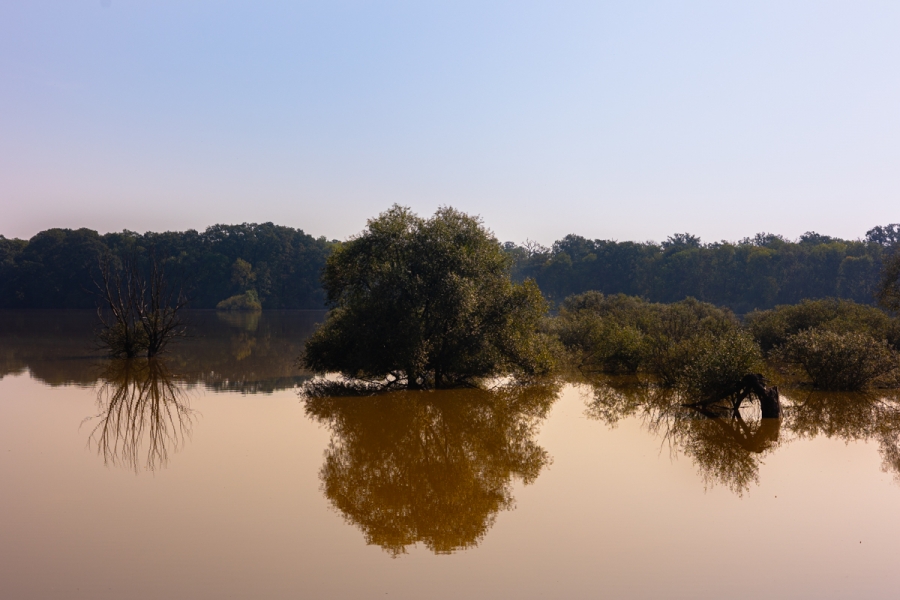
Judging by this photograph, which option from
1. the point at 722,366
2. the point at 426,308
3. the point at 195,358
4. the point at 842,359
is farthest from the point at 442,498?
the point at 195,358

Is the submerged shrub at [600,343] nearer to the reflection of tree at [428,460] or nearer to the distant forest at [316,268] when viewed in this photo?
the reflection of tree at [428,460]

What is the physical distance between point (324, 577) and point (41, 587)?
11.4 ft

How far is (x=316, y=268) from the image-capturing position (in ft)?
422

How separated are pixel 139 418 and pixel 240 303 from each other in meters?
98.7

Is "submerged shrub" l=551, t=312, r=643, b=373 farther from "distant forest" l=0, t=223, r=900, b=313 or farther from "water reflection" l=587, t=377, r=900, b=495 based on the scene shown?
"distant forest" l=0, t=223, r=900, b=313

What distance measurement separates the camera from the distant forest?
103m

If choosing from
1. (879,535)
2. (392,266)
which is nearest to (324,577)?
(879,535)

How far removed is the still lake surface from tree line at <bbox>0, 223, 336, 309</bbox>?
91007 mm

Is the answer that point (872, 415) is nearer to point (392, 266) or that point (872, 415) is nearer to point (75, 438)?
point (392, 266)

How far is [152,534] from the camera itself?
1131 centimetres

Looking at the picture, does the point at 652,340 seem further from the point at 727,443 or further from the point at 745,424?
the point at 727,443

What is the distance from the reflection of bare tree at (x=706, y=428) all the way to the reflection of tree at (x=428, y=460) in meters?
2.48

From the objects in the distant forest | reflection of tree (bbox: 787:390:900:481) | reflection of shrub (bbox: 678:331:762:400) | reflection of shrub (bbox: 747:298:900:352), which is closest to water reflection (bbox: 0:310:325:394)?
reflection of shrub (bbox: 678:331:762:400)

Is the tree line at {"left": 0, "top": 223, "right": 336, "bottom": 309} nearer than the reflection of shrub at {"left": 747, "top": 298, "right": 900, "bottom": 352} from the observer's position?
No
